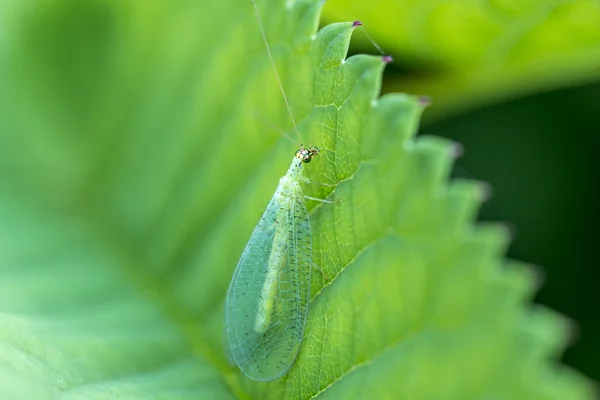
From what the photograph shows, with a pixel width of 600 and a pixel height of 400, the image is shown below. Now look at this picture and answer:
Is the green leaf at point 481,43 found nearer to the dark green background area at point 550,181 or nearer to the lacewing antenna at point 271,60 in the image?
the dark green background area at point 550,181

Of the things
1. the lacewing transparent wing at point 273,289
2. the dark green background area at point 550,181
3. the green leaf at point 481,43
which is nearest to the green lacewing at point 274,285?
the lacewing transparent wing at point 273,289

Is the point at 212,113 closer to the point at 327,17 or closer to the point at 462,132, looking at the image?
the point at 327,17

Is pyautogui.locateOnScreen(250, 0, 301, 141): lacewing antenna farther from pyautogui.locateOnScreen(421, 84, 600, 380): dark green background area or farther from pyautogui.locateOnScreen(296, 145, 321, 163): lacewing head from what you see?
pyautogui.locateOnScreen(421, 84, 600, 380): dark green background area

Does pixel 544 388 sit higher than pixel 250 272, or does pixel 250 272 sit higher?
pixel 544 388

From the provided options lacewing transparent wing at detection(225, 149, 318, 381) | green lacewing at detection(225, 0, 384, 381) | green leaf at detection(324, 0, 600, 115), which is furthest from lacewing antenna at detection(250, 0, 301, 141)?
green leaf at detection(324, 0, 600, 115)

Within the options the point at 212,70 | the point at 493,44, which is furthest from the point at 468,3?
the point at 212,70

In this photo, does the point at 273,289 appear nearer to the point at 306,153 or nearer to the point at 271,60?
the point at 306,153
